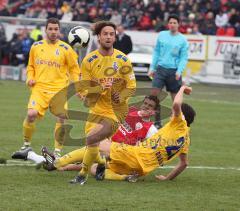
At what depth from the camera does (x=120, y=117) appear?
→ 9836 mm

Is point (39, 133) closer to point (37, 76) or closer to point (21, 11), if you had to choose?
point (37, 76)

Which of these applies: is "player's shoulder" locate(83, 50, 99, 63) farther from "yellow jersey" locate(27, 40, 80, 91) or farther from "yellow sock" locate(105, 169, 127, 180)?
"yellow jersey" locate(27, 40, 80, 91)

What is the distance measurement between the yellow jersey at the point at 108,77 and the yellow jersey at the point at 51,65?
204cm

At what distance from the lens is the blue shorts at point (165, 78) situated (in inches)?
624

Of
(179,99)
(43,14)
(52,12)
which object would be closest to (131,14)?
(52,12)

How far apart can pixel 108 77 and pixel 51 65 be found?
→ 2.34m

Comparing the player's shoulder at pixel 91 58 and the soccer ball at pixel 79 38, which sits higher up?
the player's shoulder at pixel 91 58

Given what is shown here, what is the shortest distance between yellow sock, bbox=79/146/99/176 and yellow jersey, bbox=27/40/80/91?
2.46 metres

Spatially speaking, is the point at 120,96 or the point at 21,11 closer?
the point at 120,96

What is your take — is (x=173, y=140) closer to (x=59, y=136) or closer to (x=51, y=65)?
(x=59, y=136)

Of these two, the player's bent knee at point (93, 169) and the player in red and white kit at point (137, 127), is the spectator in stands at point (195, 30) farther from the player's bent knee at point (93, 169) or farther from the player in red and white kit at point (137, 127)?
the player's bent knee at point (93, 169)

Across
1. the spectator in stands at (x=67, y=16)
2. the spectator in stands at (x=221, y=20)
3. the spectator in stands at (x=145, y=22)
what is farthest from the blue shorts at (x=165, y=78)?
the spectator in stands at (x=67, y=16)

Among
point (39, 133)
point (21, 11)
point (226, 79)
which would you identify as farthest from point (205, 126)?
point (21, 11)

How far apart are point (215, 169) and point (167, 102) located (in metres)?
9.80
